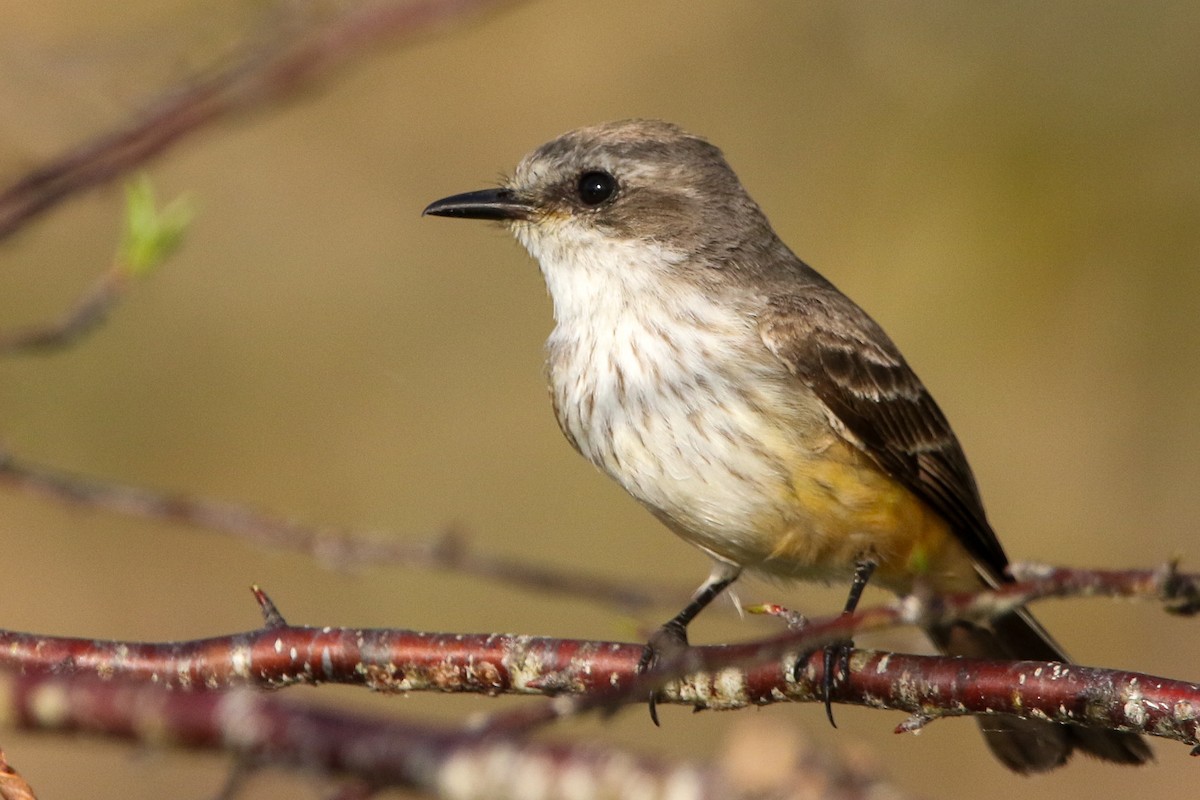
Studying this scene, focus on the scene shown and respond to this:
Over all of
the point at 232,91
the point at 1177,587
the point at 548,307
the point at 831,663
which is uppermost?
the point at 548,307

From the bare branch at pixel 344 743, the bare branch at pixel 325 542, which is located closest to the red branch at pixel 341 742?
the bare branch at pixel 344 743

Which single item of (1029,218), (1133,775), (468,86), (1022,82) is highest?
(468,86)

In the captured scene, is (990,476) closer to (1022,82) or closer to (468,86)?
(1022,82)

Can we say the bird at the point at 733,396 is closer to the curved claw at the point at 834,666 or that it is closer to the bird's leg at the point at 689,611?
the bird's leg at the point at 689,611

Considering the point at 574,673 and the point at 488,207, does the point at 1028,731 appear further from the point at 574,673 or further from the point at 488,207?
the point at 488,207

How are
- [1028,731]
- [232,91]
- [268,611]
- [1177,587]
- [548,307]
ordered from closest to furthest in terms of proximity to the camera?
[1177,587]
[268,611]
[232,91]
[1028,731]
[548,307]

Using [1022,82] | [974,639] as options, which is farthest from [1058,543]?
[974,639]

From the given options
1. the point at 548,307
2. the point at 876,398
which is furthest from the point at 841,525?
the point at 548,307
